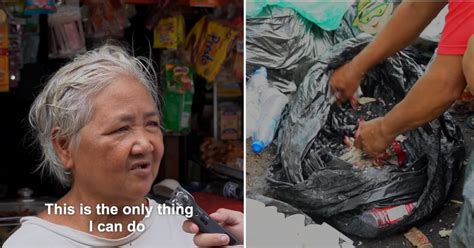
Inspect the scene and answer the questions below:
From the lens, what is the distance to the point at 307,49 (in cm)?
307

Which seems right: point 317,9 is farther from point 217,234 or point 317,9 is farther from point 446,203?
point 217,234

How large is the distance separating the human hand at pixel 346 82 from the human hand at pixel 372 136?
0.37 feet

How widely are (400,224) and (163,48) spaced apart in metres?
1.73

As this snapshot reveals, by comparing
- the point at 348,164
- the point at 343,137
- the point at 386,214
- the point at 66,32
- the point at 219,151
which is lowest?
the point at 219,151

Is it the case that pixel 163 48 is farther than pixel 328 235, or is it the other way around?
pixel 163 48

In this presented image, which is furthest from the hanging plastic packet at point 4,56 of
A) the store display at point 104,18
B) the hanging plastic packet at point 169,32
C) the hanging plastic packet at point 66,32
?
the hanging plastic packet at point 169,32

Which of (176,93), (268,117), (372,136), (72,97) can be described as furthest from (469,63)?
(176,93)

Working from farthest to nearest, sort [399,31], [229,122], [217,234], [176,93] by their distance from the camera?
[229,122]
[176,93]
[399,31]
[217,234]

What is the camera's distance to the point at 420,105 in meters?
3.05

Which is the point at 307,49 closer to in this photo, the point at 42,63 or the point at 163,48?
the point at 163,48

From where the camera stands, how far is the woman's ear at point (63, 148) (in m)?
2.09

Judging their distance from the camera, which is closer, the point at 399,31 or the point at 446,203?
the point at 399,31

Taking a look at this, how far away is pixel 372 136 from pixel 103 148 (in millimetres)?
1381

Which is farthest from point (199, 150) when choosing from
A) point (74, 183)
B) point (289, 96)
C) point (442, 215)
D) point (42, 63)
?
point (74, 183)
